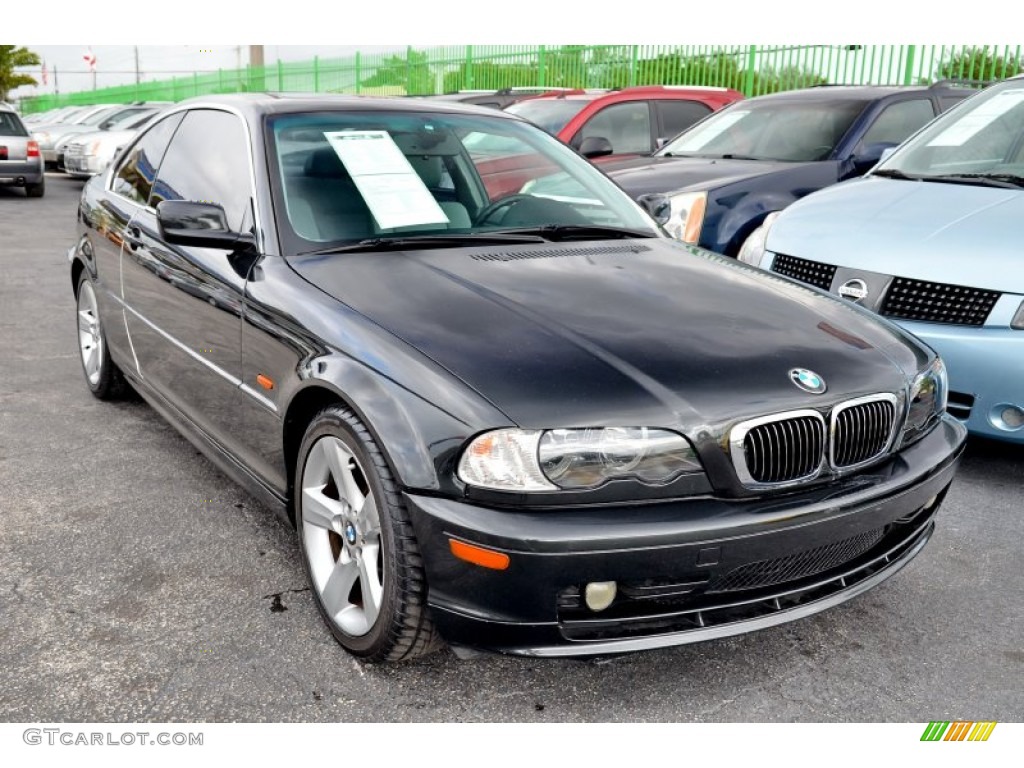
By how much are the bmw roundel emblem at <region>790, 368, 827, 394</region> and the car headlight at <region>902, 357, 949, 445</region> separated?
1.21 feet

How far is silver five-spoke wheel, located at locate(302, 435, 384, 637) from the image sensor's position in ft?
8.43

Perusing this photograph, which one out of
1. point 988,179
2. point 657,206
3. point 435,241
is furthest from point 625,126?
point 435,241

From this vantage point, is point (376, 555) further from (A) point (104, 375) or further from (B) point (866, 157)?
(B) point (866, 157)

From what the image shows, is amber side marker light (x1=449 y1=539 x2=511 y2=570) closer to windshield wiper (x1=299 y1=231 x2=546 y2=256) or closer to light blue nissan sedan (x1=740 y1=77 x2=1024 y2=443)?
windshield wiper (x1=299 y1=231 x2=546 y2=256)

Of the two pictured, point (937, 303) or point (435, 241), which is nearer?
point (435, 241)

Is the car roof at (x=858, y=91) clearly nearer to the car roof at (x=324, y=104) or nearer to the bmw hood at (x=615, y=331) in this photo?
the car roof at (x=324, y=104)

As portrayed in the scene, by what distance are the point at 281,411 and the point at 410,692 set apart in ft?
2.89

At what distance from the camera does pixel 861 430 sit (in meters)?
2.55

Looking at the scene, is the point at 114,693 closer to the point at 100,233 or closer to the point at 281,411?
the point at 281,411

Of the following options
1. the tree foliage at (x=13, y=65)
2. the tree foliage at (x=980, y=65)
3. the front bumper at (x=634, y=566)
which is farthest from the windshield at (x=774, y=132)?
the tree foliage at (x=13, y=65)

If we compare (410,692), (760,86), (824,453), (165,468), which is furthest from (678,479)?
(760,86)

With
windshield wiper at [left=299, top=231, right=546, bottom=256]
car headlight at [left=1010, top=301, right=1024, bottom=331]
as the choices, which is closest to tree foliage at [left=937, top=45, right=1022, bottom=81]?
car headlight at [left=1010, top=301, right=1024, bottom=331]

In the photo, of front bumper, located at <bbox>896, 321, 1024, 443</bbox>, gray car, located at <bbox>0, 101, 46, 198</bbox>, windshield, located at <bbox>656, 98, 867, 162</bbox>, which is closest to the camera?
front bumper, located at <bbox>896, 321, 1024, 443</bbox>

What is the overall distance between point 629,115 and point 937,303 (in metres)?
5.53
